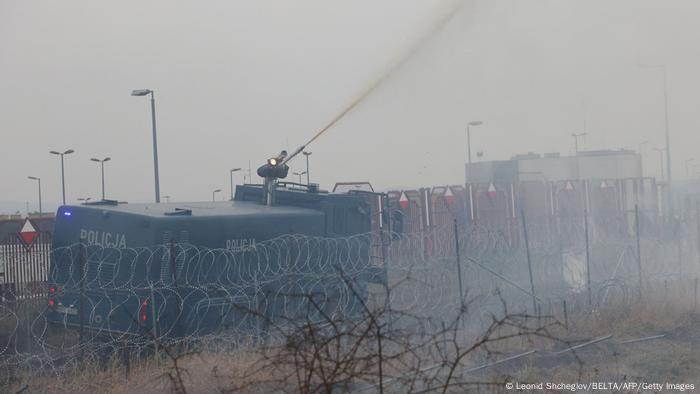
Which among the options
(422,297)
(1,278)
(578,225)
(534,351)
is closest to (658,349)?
(534,351)

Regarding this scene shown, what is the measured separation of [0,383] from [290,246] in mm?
4367

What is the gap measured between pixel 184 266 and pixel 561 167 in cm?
2217

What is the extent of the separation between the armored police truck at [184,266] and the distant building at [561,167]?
1761 cm

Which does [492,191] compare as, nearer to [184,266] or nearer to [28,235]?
[28,235]

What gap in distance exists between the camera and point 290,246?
11.8 meters

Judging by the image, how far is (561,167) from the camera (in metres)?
30.1

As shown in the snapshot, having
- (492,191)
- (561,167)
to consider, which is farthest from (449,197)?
(561,167)

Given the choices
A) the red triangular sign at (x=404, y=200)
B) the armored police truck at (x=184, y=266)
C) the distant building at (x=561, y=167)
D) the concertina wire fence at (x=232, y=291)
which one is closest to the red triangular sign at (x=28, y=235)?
the concertina wire fence at (x=232, y=291)

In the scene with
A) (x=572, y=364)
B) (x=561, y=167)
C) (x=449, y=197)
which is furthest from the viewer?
(x=561, y=167)

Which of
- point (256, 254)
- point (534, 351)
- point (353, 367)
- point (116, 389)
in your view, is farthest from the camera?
point (256, 254)

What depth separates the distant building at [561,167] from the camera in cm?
2862

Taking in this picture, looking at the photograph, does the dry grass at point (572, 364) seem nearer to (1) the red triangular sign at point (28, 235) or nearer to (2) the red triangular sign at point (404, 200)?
(1) the red triangular sign at point (28, 235)

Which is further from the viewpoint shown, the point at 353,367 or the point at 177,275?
the point at 177,275

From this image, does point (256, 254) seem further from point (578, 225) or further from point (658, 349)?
point (578, 225)
